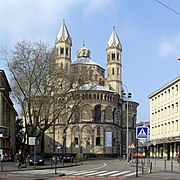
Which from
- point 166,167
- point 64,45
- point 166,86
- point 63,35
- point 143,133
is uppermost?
point 63,35

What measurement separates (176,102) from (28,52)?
27.2m

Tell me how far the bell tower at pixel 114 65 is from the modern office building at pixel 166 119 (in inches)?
1572

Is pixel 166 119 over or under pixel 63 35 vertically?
under

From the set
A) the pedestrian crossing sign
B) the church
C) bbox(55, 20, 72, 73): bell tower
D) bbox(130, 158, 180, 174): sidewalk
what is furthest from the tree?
bbox(55, 20, 72, 73): bell tower

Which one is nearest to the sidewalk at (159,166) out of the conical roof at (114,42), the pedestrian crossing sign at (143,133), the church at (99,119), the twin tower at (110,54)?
the pedestrian crossing sign at (143,133)

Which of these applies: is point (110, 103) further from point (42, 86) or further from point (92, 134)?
point (42, 86)

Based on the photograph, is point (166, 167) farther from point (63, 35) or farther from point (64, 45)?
point (63, 35)

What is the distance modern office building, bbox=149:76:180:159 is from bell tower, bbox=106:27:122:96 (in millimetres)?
39921

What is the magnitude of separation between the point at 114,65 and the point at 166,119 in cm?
5466

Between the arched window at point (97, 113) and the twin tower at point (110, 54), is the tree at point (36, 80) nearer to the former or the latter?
the arched window at point (97, 113)

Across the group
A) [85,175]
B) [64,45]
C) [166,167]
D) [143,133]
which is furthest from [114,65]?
[143,133]

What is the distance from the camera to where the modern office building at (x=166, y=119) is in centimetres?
6550

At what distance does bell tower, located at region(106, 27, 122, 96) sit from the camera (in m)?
124

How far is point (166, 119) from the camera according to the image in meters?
71.4
